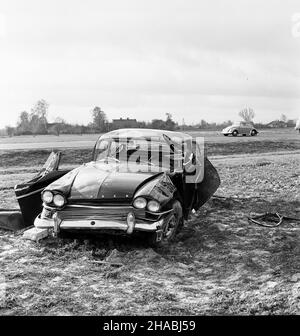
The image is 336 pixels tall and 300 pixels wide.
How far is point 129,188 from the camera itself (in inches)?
223

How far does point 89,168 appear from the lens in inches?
261

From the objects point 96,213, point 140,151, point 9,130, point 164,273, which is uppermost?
point 9,130

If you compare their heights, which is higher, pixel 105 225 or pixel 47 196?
pixel 47 196

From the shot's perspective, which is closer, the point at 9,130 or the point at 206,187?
the point at 206,187

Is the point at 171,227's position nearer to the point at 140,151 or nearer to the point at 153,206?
the point at 153,206

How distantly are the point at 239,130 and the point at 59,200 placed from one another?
29535mm

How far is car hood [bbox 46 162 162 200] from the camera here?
5.60 m

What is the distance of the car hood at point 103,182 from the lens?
5.60 metres

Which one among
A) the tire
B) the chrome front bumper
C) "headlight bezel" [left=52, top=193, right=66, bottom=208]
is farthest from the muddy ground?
"headlight bezel" [left=52, top=193, right=66, bottom=208]

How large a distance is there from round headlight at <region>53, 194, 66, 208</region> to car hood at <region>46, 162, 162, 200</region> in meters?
0.07

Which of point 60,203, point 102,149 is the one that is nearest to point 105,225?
point 60,203

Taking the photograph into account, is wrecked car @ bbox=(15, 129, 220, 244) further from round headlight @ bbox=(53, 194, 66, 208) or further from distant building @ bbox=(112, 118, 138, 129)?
distant building @ bbox=(112, 118, 138, 129)
